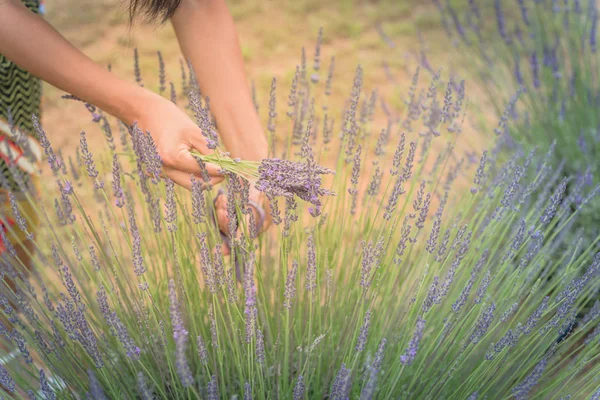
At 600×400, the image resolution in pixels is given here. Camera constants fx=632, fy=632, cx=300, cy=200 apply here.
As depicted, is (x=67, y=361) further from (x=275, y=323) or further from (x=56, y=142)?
(x=56, y=142)

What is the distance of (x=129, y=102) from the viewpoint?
4.53 ft

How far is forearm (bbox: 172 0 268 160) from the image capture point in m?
1.63

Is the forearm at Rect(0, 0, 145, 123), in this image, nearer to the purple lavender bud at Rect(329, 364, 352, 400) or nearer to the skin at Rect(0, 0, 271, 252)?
the skin at Rect(0, 0, 271, 252)

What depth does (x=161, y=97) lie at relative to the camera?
139 cm

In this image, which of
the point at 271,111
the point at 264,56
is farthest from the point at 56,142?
the point at 271,111

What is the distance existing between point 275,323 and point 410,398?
1.28ft

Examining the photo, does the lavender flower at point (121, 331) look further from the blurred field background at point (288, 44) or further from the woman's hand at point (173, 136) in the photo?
the blurred field background at point (288, 44)

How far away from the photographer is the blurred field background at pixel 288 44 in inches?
167

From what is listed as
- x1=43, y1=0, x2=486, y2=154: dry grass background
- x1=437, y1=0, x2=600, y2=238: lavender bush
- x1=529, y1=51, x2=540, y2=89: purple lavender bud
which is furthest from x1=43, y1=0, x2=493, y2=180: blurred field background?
x1=529, y1=51, x2=540, y2=89: purple lavender bud

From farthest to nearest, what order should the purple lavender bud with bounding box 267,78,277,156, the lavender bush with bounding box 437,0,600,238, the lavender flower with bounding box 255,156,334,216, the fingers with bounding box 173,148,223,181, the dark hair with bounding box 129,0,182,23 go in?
the lavender bush with bounding box 437,0,600,238 → the purple lavender bud with bounding box 267,78,277,156 → the dark hair with bounding box 129,0,182,23 → the fingers with bounding box 173,148,223,181 → the lavender flower with bounding box 255,156,334,216

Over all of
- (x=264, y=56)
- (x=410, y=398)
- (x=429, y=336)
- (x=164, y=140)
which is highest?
(x=264, y=56)

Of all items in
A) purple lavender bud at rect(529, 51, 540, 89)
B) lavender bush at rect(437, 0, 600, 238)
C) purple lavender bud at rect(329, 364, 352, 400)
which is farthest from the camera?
purple lavender bud at rect(529, 51, 540, 89)

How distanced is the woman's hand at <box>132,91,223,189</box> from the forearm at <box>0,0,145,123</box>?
45 mm

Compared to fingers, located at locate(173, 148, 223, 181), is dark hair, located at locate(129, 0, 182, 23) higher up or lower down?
higher up
